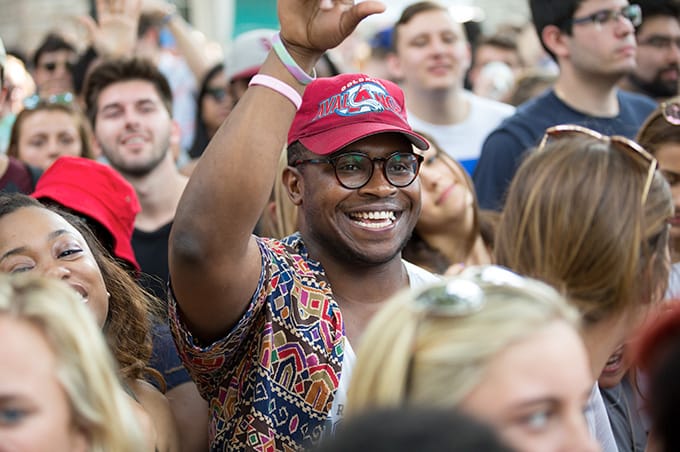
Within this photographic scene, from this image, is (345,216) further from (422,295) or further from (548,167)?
(422,295)

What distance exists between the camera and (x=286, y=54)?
2873 mm

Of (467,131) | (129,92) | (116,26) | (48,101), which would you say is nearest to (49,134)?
(48,101)

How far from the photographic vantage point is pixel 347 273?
10.7 feet

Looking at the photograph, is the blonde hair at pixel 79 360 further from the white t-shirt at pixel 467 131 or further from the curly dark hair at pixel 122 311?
the white t-shirt at pixel 467 131

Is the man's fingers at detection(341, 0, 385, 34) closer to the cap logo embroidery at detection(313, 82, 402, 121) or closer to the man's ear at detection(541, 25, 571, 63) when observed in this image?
the cap logo embroidery at detection(313, 82, 402, 121)

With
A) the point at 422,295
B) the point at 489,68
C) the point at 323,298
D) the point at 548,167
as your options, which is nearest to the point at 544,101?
the point at 548,167

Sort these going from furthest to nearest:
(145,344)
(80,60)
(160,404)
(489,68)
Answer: (489,68) < (80,60) < (145,344) < (160,404)

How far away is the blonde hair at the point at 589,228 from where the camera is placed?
2.91m

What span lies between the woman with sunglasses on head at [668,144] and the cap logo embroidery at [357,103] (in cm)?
153

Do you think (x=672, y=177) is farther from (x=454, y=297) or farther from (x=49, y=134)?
(x=49, y=134)

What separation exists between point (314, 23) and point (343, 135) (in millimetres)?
402

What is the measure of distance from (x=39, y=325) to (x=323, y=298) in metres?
1.01

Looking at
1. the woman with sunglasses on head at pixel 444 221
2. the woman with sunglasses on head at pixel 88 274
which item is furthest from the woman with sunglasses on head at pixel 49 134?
the woman with sunglasses on head at pixel 88 274

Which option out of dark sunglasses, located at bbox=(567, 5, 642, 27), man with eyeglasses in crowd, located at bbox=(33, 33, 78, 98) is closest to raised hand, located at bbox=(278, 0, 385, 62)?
dark sunglasses, located at bbox=(567, 5, 642, 27)
